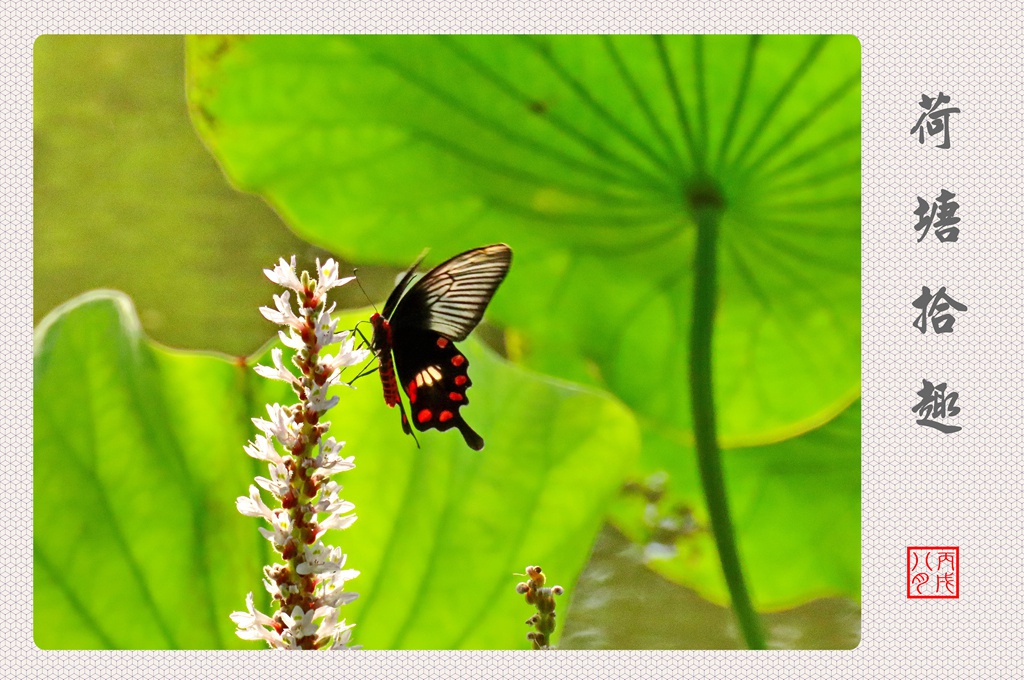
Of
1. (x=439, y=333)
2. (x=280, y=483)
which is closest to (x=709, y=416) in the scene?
(x=439, y=333)

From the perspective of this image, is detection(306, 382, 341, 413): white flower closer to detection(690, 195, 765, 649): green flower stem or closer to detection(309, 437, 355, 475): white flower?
detection(309, 437, 355, 475): white flower

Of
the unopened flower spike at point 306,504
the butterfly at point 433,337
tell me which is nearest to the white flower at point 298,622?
the unopened flower spike at point 306,504

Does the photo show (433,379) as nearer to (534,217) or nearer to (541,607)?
(534,217)

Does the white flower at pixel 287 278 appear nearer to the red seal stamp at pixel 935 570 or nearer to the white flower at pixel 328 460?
the white flower at pixel 328 460

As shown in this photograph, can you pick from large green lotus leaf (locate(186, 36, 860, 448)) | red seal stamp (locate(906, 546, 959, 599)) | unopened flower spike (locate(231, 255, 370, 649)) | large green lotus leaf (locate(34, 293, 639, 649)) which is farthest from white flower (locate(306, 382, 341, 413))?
red seal stamp (locate(906, 546, 959, 599))

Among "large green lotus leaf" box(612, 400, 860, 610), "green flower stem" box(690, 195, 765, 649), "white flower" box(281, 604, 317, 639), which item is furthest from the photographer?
"large green lotus leaf" box(612, 400, 860, 610)

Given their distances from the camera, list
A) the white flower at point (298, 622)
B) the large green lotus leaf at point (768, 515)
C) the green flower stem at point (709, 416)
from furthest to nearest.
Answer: the large green lotus leaf at point (768, 515)
the green flower stem at point (709, 416)
the white flower at point (298, 622)
